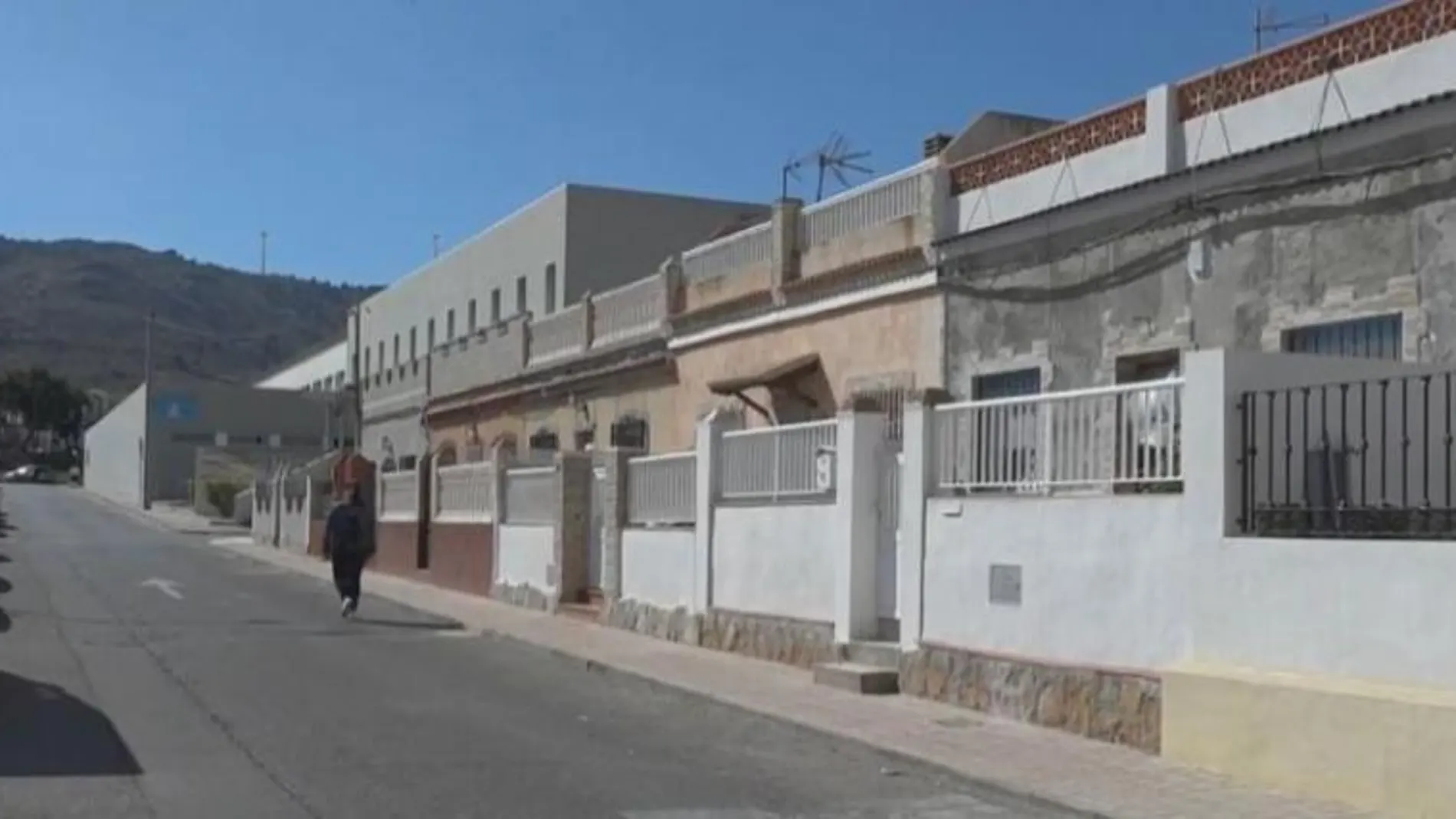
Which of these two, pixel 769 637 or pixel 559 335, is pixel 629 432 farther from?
pixel 769 637

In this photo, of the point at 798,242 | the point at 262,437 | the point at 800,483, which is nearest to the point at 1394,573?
the point at 800,483

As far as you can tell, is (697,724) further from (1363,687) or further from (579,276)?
(579,276)

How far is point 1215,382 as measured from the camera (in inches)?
442

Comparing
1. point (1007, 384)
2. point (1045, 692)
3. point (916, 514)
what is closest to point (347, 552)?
point (1007, 384)

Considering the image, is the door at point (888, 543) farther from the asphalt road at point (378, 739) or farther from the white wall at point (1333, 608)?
the white wall at point (1333, 608)

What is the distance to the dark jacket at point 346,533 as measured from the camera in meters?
24.5

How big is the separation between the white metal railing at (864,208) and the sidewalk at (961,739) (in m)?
6.24

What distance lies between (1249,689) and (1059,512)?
2.78 metres

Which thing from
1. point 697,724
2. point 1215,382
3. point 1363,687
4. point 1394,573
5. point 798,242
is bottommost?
point 697,724

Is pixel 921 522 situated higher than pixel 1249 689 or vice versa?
pixel 921 522

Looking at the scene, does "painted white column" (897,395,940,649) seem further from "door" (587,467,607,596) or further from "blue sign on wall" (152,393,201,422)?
"blue sign on wall" (152,393,201,422)

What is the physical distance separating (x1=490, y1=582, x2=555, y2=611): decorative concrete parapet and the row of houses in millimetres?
100

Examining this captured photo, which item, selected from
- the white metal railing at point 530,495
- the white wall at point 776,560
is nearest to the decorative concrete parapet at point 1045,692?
the white wall at point 776,560

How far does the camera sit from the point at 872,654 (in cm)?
1575
